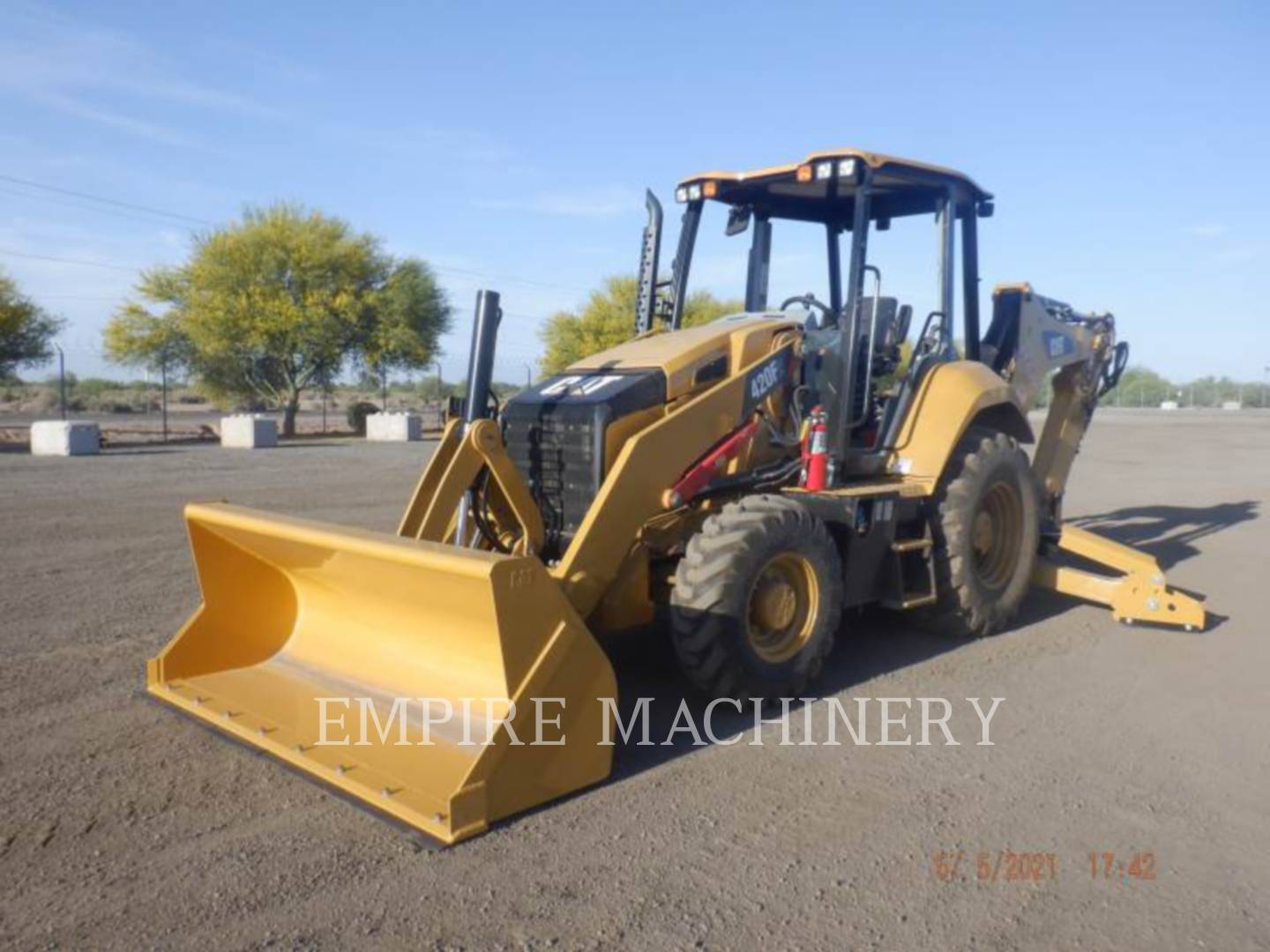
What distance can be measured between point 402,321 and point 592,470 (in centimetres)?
3000

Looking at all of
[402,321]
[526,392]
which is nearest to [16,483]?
[526,392]

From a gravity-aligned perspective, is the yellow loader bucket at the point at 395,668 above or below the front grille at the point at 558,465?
below

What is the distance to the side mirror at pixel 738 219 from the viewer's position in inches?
268

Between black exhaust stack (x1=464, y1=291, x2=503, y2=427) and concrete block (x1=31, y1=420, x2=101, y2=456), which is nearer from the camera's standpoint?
black exhaust stack (x1=464, y1=291, x2=503, y2=427)

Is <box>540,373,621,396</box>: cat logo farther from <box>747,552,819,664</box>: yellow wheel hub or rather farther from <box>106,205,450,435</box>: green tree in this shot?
<box>106,205,450,435</box>: green tree

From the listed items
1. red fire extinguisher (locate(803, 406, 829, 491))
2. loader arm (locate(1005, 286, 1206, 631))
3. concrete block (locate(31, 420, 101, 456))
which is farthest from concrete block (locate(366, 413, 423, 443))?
red fire extinguisher (locate(803, 406, 829, 491))

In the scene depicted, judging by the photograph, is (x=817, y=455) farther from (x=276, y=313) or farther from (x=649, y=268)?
(x=276, y=313)

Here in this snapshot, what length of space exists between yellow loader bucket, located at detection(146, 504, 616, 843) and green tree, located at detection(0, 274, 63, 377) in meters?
29.1

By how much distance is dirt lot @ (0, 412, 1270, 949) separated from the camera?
3053mm

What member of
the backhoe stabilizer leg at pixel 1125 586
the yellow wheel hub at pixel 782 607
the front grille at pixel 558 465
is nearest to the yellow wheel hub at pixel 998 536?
the backhoe stabilizer leg at pixel 1125 586

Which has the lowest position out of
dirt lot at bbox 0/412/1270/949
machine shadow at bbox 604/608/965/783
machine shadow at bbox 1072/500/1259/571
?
dirt lot at bbox 0/412/1270/949

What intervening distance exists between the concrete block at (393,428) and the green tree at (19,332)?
35.5 feet

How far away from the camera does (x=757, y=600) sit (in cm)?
481

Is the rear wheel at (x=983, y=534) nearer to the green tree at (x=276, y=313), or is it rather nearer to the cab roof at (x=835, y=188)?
the cab roof at (x=835, y=188)
